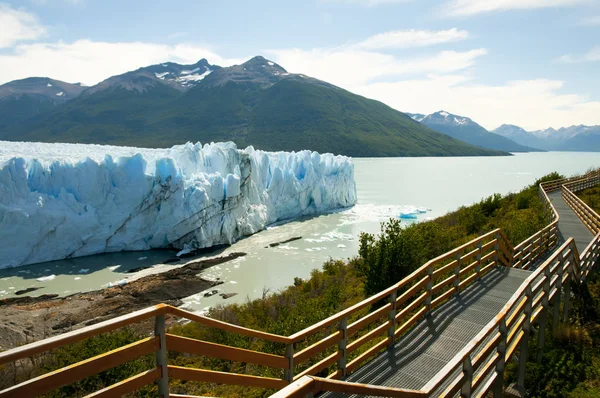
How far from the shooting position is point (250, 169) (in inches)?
1118

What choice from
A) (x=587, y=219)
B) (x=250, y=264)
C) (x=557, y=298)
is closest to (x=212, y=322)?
(x=557, y=298)

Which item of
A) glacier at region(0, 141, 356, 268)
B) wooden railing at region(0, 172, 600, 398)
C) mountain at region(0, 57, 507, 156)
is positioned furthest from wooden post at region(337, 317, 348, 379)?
mountain at region(0, 57, 507, 156)

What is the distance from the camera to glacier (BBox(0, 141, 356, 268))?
19422 millimetres

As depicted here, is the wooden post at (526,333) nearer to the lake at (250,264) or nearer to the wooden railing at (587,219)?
the wooden railing at (587,219)

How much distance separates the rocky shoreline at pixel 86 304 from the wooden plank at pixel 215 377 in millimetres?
11375

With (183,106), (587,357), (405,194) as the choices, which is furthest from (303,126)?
(587,357)

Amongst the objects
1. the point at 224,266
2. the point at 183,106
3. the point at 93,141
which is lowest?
Answer: the point at 224,266

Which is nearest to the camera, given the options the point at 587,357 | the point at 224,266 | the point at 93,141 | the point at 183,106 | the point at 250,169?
the point at 587,357

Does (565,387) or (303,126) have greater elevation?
(303,126)

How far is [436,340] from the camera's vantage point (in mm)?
5184

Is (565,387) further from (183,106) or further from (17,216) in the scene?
(183,106)

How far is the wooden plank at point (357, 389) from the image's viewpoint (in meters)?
2.37

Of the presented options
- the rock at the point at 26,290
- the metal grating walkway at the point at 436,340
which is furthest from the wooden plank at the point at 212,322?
the rock at the point at 26,290

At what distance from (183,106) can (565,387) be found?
196580 millimetres
